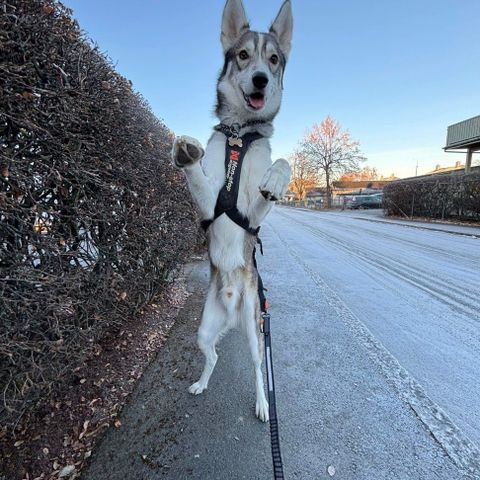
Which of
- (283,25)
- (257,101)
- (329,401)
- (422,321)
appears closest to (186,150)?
(257,101)

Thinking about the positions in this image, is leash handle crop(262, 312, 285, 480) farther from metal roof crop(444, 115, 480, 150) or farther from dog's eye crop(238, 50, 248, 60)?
metal roof crop(444, 115, 480, 150)

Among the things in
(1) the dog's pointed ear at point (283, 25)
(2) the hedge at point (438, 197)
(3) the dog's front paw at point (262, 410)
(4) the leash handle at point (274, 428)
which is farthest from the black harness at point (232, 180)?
(2) the hedge at point (438, 197)

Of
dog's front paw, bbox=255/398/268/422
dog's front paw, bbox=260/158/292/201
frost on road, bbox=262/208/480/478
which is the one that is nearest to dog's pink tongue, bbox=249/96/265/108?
dog's front paw, bbox=260/158/292/201

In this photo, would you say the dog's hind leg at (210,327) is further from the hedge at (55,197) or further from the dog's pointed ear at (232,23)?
the dog's pointed ear at (232,23)

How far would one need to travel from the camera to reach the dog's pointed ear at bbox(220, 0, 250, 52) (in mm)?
2311

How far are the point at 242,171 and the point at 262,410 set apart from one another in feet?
6.06

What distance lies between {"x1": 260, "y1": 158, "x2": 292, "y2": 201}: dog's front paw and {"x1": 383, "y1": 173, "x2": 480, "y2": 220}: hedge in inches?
775

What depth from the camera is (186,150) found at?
1.78m

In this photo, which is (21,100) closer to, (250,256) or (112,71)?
(112,71)

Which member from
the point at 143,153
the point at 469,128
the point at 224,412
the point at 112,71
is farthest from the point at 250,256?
the point at 469,128

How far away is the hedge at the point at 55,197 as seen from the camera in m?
1.47

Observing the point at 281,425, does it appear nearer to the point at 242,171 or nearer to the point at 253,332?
the point at 253,332

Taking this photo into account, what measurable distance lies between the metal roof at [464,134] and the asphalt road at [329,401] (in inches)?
824

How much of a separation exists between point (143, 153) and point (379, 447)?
321 centimetres
